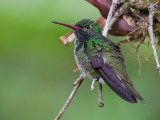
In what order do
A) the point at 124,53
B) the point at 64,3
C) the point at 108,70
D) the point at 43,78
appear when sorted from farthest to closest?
1. the point at 43,78
2. the point at 124,53
3. the point at 64,3
4. the point at 108,70

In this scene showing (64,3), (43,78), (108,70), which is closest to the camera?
(108,70)

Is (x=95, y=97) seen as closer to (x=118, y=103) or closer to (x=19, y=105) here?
(x=118, y=103)

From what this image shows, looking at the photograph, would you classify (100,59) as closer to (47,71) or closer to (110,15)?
(110,15)

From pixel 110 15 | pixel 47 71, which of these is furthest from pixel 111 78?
pixel 47 71

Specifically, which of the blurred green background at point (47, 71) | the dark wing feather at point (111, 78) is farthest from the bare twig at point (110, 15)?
the blurred green background at point (47, 71)

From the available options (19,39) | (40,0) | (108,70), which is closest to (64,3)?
(40,0)

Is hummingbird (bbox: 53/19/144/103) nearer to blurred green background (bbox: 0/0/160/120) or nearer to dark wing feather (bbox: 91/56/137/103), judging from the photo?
dark wing feather (bbox: 91/56/137/103)

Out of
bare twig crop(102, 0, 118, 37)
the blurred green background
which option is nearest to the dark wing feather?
bare twig crop(102, 0, 118, 37)

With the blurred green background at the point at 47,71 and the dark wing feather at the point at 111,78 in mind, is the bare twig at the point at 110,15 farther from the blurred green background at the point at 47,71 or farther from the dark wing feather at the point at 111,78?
the blurred green background at the point at 47,71
